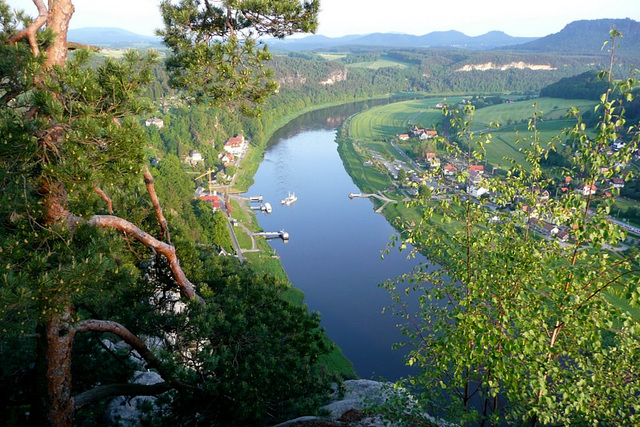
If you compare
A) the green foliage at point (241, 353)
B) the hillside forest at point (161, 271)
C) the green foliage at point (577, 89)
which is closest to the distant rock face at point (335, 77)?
the green foliage at point (577, 89)

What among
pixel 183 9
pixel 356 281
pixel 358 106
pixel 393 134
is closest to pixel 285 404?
pixel 183 9

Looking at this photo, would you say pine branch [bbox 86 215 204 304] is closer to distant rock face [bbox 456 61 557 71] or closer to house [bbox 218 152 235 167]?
house [bbox 218 152 235 167]

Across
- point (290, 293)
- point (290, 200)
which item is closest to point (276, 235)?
point (290, 200)

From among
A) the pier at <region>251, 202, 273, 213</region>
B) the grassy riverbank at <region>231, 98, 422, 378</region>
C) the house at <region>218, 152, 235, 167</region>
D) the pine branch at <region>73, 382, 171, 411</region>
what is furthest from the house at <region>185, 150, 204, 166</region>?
the pine branch at <region>73, 382, 171, 411</region>

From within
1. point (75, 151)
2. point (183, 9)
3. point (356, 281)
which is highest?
point (183, 9)

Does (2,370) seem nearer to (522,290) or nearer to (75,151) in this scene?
(75,151)

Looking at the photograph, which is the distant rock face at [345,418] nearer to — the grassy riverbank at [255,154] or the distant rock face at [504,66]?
the grassy riverbank at [255,154]

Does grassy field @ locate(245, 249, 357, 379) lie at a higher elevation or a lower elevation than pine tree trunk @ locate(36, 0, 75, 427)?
lower
